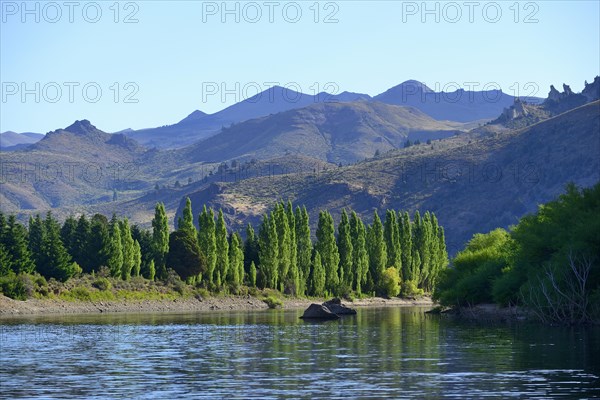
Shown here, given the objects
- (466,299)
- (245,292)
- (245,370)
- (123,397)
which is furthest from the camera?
(245,292)

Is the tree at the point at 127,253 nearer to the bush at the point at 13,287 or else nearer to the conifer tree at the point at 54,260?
the conifer tree at the point at 54,260

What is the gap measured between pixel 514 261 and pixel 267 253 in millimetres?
57681

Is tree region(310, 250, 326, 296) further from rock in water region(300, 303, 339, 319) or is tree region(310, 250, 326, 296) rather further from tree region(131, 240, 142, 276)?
rock in water region(300, 303, 339, 319)

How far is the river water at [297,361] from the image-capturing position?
4175 cm

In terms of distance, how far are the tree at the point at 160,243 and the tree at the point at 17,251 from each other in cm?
2539

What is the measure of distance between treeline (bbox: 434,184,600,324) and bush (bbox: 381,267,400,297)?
5537cm

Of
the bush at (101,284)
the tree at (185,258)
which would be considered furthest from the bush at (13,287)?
the tree at (185,258)

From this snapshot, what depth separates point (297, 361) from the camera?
5459 centimetres

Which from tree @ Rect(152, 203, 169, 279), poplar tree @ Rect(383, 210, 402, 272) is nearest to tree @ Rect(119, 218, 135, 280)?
tree @ Rect(152, 203, 169, 279)

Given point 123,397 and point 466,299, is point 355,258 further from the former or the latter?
point 123,397

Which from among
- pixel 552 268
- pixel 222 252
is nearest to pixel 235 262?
pixel 222 252

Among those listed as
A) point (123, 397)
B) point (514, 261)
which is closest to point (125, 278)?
point (514, 261)

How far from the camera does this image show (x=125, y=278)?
5108 inches

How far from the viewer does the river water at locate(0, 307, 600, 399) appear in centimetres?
4175
